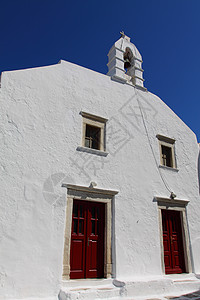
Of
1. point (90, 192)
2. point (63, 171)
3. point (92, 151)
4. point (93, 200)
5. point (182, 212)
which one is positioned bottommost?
point (182, 212)

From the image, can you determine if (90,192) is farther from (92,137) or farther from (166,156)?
(166,156)

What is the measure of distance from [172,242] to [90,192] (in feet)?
10.5

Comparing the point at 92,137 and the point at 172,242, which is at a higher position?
the point at 92,137

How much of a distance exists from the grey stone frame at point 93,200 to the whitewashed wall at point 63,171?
155 millimetres

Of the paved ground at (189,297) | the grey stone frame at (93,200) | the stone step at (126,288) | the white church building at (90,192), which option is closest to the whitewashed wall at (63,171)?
the white church building at (90,192)

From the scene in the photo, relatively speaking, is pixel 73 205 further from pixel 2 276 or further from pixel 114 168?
pixel 2 276

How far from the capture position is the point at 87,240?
603cm

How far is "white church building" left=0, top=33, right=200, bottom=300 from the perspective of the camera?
5.20 m

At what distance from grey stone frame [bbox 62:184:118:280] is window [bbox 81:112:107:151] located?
1.31 meters

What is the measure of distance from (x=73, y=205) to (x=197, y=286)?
418 cm

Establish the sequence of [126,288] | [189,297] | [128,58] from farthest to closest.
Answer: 1. [128,58]
2. [189,297]
3. [126,288]

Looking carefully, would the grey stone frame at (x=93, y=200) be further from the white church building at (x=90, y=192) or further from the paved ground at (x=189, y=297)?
the paved ground at (x=189, y=297)

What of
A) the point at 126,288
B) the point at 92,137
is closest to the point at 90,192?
the point at 92,137

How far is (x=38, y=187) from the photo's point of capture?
5.58 metres
